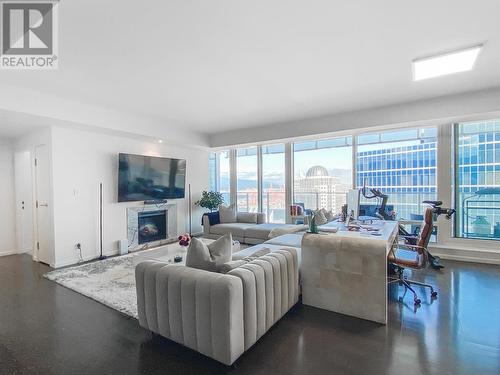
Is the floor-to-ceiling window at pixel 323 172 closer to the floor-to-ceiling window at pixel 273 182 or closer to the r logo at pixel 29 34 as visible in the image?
the floor-to-ceiling window at pixel 273 182

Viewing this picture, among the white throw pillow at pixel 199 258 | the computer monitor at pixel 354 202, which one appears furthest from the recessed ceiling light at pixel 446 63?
the white throw pillow at pixel 199 258

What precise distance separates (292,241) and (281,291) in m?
1.36

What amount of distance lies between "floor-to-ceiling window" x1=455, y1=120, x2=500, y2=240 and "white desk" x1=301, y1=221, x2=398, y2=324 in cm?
290

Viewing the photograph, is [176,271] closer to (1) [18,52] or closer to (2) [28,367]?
(2) [28,367]

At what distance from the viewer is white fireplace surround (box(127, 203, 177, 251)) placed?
5.16 m

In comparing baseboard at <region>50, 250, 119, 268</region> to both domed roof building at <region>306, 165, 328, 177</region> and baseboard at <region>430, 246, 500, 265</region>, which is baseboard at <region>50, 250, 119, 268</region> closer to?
domed roof building at <region>306, 165, 328, 177</region>

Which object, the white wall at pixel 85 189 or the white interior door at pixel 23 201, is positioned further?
the white interior door at pixel 23 201

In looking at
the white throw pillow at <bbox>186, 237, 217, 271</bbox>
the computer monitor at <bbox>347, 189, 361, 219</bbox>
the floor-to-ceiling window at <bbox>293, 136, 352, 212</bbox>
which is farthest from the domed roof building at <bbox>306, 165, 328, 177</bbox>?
the white throw pillow at <bbox>186, 237, 217, 271</bbox>

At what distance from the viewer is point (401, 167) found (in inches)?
197

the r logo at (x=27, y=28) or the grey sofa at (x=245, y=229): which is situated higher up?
the r logo at (x=27, y=28)

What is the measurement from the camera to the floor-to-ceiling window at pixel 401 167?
4703mm

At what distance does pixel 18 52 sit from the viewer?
2.53 m

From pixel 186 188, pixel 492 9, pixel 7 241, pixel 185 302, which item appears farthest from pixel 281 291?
pixel 7 241

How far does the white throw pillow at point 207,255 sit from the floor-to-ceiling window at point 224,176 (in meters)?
5.09
